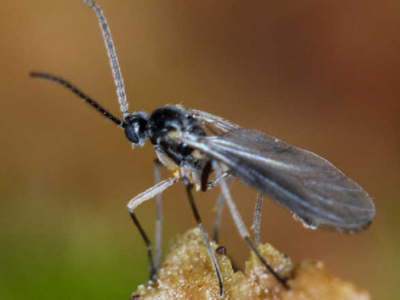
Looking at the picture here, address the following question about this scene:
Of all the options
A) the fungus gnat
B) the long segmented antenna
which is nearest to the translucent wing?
the fungus gnat

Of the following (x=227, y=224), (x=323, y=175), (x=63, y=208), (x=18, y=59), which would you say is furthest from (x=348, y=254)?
(x=18, y=59)

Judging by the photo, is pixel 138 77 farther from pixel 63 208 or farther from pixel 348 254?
pixel 348 254

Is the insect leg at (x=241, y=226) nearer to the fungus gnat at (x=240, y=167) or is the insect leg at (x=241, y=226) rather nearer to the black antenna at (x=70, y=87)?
the fungus gnat at (x=240, y=167)

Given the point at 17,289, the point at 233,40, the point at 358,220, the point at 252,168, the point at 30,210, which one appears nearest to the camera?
the point at 358,220

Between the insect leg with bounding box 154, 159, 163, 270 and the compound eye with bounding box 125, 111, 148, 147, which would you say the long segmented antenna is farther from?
the insect leg with bounding box 154, 159, 163, 270

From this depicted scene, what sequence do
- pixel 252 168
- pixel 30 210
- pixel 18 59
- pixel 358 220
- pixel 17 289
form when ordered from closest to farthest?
pixel 358 220 < pixel 252 168 < pixel 17 289 < pixel 30 210 < pixel 18 59
